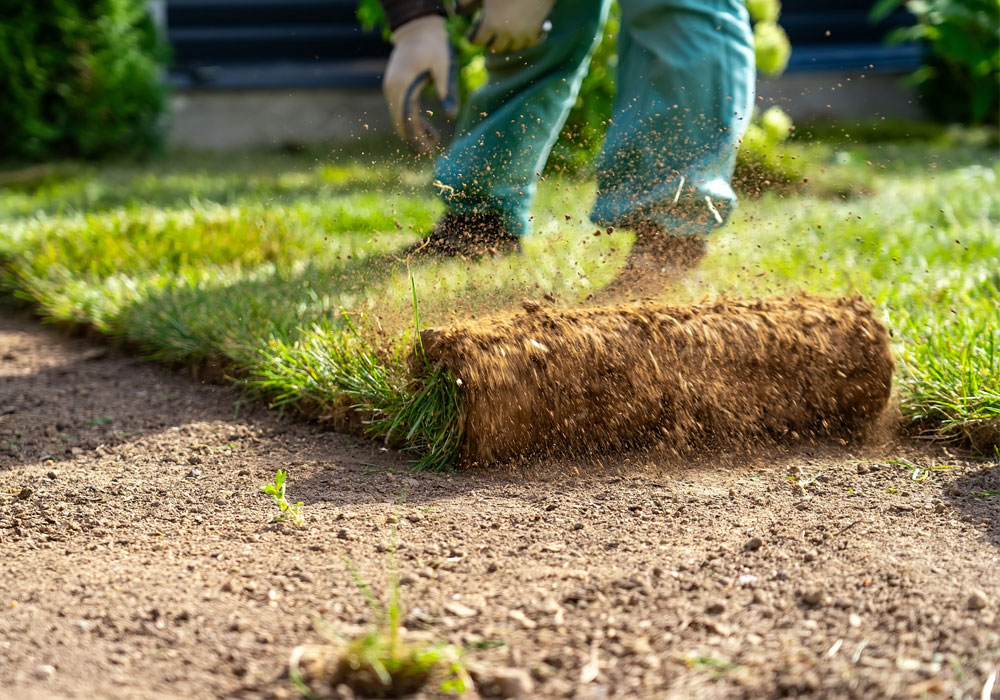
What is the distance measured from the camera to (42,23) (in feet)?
20.2

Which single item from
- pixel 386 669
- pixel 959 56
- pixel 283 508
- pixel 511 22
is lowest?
pixel 283 508

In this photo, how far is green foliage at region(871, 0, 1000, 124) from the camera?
6.59 meters

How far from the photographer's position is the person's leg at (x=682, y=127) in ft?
7.18

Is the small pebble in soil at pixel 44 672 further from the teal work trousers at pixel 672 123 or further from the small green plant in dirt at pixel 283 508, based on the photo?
the teal work trousers at pixel 672 123

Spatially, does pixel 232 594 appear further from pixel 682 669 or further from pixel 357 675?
pixel 682 669

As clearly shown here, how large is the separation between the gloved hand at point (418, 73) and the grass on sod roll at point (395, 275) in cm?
16

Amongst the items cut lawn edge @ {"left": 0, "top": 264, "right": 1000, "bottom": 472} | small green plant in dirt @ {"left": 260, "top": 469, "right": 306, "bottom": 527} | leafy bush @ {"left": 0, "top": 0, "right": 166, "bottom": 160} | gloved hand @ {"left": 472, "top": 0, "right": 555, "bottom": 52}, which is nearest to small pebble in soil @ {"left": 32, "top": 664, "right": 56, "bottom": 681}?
small green plant in dirt @ {"left": 260, "top": 469, "right": 306, "bottom": 527}

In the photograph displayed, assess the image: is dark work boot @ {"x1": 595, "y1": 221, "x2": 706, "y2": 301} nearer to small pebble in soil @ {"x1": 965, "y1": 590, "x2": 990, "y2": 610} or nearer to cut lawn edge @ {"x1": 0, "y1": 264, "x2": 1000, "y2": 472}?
cut lawn edge @ {"x1": 0, "y1": 264, "x2": 1000, "y2": 472}

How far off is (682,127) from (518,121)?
0.57m

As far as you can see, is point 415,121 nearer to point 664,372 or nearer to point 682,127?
point 682,127

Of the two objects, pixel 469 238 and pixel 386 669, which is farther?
pixel 469 238

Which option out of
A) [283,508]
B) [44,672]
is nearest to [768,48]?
[283,508]

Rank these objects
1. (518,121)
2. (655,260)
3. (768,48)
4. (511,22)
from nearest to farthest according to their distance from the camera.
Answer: (655,260)
(511,22)
(518,121)
(768,48)

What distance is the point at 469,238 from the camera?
8.29 ft
